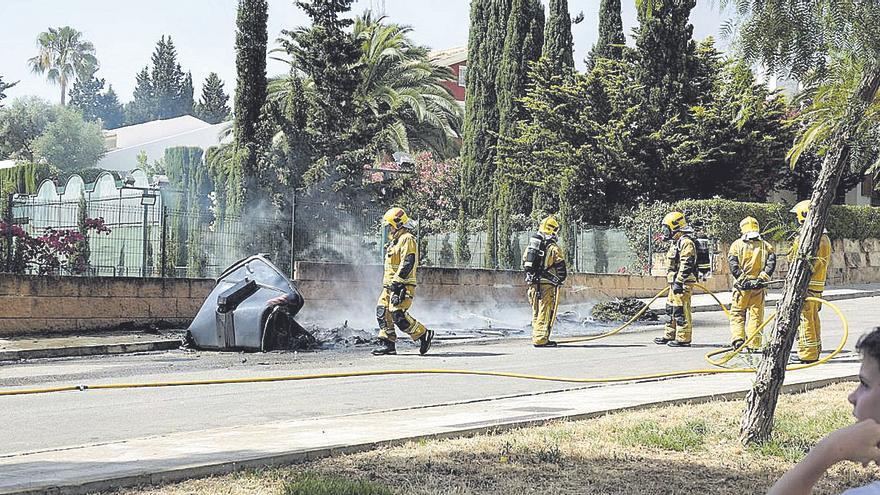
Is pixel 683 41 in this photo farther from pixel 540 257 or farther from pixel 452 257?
pixel 540 257

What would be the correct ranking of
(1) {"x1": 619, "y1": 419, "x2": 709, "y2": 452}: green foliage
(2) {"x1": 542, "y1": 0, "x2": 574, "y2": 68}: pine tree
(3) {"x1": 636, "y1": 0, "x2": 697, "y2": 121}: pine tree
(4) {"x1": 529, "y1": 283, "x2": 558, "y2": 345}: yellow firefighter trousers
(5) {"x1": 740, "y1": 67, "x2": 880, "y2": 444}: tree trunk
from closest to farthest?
(5) {"x1": 740, "y1": 67, "x2": 880, "y2": 444}: tree trunk, (1) {"x1": 619, "y1": 419, "x2": 709, "y2": 452}: green foliage, (4) {"x1": 529, "y1": 283, "x2": 558, "y2": 345}: yellow firefighter trousers, (3) {"x1": 636, "y1": 0, "x2": 697, "y2": 121}: pine tree, (2) {"x1": 542, "y1": 0, "x2": 574, "y2": 68}: pine tree

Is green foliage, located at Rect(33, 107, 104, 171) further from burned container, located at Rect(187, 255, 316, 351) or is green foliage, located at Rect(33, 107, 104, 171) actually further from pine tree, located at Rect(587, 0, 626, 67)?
burned container, located at Rect(187, 255, 316, 351)

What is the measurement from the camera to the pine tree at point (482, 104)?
Result: 35.1 metres

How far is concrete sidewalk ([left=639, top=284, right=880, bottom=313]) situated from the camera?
2414 centimetres

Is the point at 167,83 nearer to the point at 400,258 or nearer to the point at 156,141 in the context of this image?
the point at 156,141

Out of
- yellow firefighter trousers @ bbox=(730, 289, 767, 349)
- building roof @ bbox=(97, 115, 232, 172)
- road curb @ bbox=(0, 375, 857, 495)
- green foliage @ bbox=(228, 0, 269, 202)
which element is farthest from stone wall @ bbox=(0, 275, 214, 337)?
building roof @ bbox=(97, 115, 232, 172)

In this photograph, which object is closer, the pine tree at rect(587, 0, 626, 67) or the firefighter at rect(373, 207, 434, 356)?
the firefighter at rect(373, 207, 434, 356)

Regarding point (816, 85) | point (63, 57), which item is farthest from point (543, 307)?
point (63, 57)

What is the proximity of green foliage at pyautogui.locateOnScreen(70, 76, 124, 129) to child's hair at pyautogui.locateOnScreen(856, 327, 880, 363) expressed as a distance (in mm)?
128001

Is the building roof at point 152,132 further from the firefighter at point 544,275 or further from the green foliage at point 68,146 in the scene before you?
the firefighter at point 544,275

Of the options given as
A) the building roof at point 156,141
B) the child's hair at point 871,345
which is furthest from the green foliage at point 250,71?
the building roof at point 156,141

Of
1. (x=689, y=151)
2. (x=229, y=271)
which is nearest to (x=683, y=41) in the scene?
(x=689, y=151)

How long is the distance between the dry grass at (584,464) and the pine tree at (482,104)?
2692cm

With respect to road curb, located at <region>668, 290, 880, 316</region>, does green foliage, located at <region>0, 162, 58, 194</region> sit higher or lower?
higher
